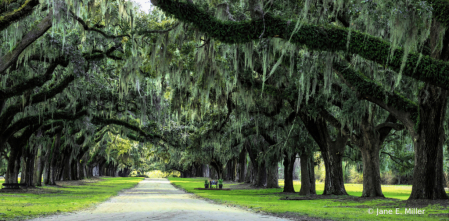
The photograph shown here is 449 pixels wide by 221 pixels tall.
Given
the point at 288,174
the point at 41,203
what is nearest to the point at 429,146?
the point at 288,174

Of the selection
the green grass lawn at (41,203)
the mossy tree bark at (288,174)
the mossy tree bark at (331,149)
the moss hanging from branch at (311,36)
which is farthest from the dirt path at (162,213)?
the mossy tree bark at (288,174)

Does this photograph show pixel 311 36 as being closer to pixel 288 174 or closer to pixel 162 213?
pixel 162 213

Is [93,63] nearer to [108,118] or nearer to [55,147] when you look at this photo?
[108,118]

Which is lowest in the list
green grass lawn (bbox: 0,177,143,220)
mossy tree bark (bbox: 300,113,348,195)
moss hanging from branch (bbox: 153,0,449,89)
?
green grass lawn (bbox: 0,177,143,220)

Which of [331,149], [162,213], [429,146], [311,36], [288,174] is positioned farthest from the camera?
[288,174]

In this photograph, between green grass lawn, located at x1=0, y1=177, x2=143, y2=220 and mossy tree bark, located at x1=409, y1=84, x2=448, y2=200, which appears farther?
mossy tree bark, located at x1=409, y1=84, x2=448, y2=200

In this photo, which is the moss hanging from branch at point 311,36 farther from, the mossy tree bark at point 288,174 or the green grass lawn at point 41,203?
the mossy tree bark at point 288,174

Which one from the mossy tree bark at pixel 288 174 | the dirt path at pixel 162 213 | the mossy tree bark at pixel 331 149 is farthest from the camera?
the mossy tree bark at pixel 288 174

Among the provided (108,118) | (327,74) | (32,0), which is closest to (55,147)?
(108,118)

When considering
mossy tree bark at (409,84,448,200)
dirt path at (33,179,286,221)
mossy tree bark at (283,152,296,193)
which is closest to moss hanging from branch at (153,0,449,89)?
dirt path at (33,179,286,221)

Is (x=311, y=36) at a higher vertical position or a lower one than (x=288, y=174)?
higher

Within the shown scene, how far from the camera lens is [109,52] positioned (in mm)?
16125

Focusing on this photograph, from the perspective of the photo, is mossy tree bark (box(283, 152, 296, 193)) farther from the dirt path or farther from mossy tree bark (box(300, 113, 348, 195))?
the dirt path

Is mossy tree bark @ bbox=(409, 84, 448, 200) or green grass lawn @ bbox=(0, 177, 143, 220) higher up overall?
mossy tree bark @ bbox=(409, 84, 448, 200)
